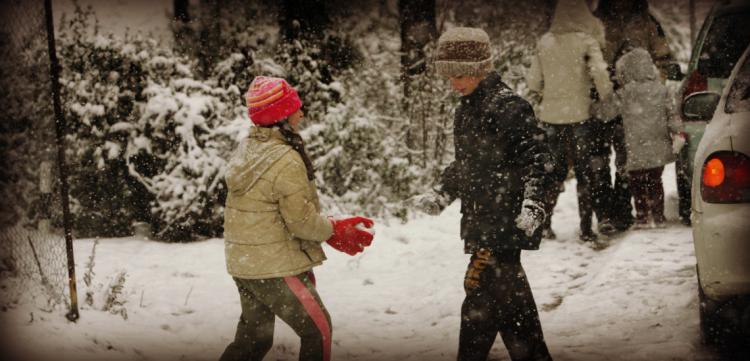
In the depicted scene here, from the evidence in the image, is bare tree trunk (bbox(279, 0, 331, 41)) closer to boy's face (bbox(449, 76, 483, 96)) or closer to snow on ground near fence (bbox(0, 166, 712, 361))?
snow on ground near fence (bbox(0, 166, 712, 361))

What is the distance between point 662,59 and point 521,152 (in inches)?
193

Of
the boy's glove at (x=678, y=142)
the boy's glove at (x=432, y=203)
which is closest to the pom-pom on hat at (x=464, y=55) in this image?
the boy's glove at (x=432, y=203)

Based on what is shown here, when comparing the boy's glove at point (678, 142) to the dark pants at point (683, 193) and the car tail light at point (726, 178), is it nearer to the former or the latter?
the dark pants at point (683, 193)

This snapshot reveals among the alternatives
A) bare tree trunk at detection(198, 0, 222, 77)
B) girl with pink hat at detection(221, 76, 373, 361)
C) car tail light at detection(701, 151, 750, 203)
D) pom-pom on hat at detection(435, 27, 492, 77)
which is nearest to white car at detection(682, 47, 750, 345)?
car tail light at detection(701, 151, 750, 203)

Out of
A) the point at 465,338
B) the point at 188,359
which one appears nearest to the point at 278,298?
the point at 465,338

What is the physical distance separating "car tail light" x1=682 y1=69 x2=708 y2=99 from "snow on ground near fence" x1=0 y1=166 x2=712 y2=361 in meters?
1.34

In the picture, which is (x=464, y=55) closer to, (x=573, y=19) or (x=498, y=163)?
(x=498, y=163)

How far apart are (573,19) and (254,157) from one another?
15.1 feet

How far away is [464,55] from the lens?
355 cm

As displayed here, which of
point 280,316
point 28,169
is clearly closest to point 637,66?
point 280,316

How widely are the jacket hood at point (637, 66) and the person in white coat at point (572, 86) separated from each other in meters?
0.25

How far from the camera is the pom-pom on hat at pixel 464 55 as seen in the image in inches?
140

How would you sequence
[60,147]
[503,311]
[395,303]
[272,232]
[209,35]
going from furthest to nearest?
[209,35], [395,303], [60,147], [503,311], [272,232]

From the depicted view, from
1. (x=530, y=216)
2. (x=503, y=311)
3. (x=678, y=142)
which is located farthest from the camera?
(x=678, y=142)
